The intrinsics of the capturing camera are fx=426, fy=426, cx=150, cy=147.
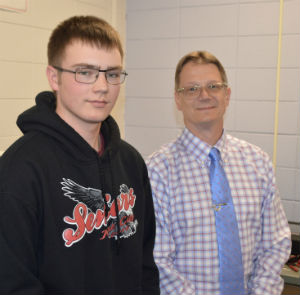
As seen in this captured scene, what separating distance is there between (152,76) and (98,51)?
5.97ft

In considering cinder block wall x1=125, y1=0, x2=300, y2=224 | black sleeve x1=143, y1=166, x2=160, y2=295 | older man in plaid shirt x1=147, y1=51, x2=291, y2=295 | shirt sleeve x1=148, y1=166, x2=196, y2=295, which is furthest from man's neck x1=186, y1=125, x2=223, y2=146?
cinder block wall x1=125, y1=0, x2=300, y2=224

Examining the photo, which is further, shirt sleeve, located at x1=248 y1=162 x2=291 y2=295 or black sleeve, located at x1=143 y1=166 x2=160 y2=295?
shirt sleeve, located at x1=248 y1=162 x2=291 y2=295

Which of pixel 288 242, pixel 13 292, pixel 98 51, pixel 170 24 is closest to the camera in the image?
pixel 13 292

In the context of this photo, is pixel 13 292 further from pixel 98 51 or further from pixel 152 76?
pixel 152 76

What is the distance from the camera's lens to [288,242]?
68.9 inches

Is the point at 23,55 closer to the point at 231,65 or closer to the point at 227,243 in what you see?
the point at 231,65

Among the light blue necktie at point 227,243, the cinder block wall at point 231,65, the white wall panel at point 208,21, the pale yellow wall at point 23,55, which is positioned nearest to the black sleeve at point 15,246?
the light blue necktie at point 227,243

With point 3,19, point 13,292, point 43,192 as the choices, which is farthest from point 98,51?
point 3,19

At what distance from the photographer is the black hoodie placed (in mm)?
1097

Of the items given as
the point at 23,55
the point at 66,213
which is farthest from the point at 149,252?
the point at 23,55

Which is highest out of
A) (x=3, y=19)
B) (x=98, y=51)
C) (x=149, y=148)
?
(x=3, y=19)

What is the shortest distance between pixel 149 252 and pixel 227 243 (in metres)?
0.34

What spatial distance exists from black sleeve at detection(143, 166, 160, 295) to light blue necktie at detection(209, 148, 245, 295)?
286 mm

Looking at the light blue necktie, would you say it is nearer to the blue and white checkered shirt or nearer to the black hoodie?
the blue and white checkered shirt
